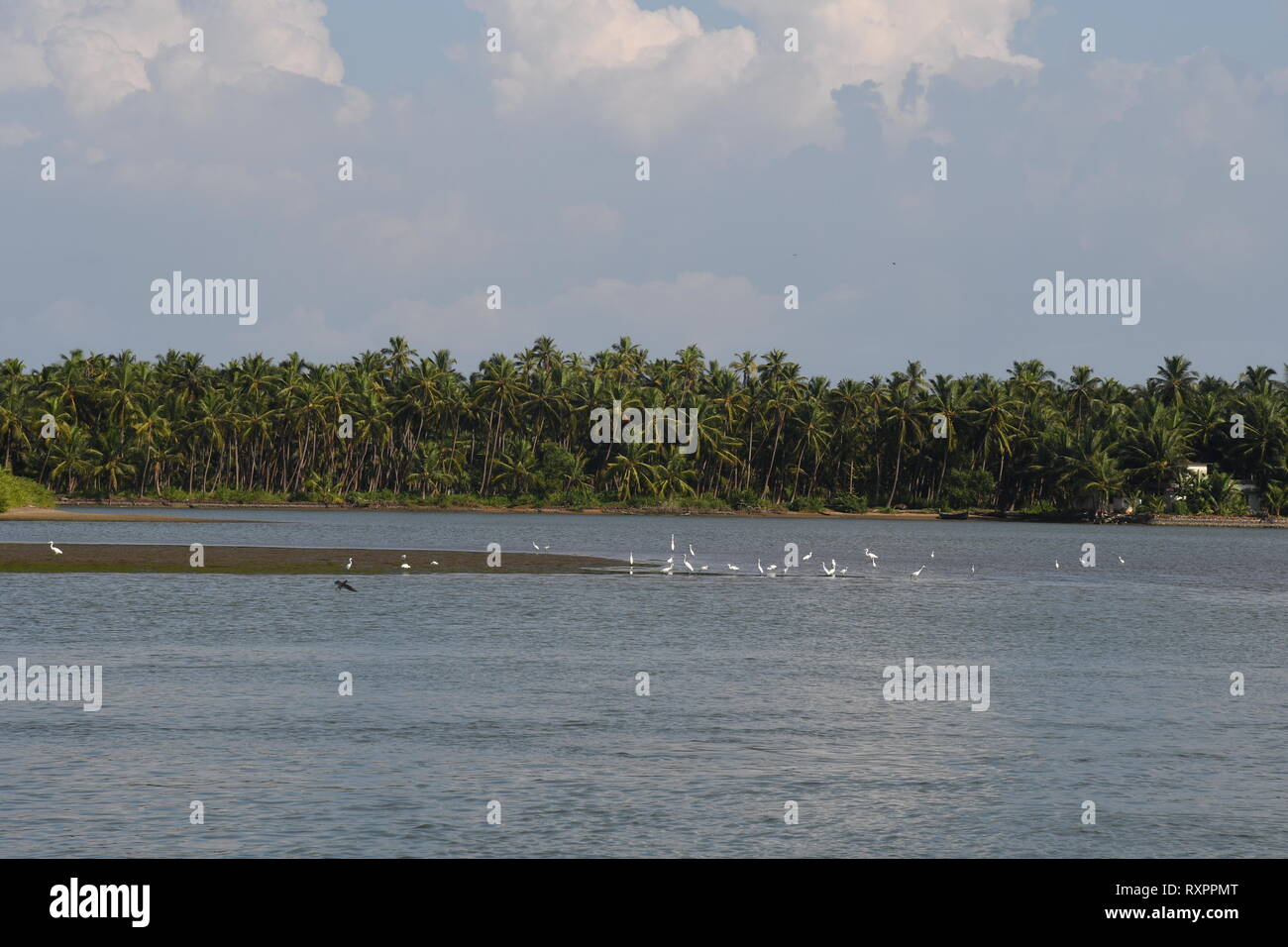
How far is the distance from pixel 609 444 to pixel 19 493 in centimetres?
7313

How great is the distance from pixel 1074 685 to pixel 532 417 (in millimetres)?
147313

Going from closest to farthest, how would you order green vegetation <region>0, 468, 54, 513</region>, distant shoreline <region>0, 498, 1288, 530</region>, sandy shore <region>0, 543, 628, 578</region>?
sandy shore <region>0, 543, 628, 578</region>
green vegetation <region>0, 468, 54, 513</region>
distant shoreline <region>0, 498, 1288, 530</region>

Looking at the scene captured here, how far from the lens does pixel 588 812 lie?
807 inches

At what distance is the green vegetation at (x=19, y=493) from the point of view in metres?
116

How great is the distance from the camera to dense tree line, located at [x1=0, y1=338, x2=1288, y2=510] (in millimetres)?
162750

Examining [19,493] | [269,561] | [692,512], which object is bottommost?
[269,561]

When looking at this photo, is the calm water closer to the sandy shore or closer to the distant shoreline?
the sandy shore

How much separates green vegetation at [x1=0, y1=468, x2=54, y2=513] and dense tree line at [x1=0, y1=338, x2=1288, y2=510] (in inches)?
1208

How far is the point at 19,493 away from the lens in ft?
398

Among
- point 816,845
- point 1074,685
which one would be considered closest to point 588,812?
point 816,845

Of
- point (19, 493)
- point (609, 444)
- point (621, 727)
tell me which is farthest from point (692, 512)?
point (621, 727)

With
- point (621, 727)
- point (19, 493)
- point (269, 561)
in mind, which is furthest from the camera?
point (19, 493)

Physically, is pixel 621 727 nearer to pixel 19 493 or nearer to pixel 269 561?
pixel 269 561

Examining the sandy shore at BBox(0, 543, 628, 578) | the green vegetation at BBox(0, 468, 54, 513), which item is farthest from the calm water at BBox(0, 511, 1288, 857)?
the green vegetation at BBox(0, 468, 54, 513)
